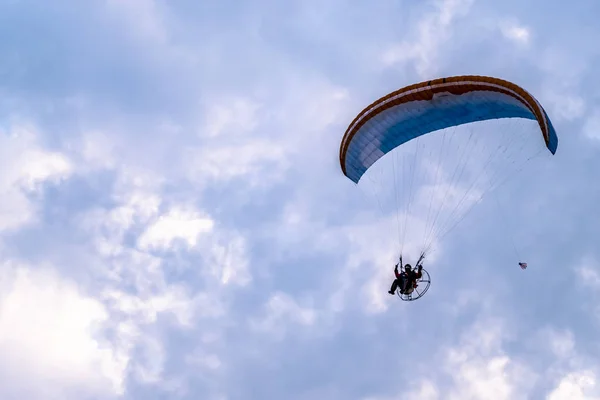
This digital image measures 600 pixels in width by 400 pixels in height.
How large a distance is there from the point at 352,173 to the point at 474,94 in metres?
9.49

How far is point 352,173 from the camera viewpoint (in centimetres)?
4791

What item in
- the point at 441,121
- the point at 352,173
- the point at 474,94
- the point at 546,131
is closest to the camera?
the point at 546,131

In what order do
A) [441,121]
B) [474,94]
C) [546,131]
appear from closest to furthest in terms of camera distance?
[546,131]
[474,94]
[441,121]

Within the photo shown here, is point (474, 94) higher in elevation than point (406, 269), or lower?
higher

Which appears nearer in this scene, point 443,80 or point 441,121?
point 443,80

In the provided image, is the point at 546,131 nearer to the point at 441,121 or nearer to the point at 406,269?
Answer: the point at 441,121

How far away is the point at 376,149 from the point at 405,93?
186 inches

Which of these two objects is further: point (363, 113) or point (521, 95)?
point (363, 113)

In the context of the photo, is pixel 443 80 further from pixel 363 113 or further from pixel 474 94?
pixel 363 113

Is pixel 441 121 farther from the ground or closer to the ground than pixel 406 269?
farther from the ground

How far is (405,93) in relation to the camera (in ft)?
137

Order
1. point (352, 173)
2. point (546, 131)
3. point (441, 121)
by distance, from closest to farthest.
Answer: point (546, 131), point (441, 121), point (352, 173)

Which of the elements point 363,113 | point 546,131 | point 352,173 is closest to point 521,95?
point 546,131

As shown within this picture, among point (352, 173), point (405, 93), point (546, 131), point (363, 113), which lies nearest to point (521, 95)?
point (546, 131)
